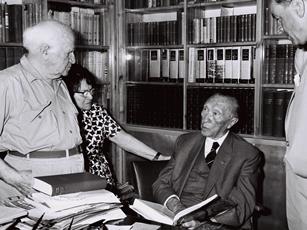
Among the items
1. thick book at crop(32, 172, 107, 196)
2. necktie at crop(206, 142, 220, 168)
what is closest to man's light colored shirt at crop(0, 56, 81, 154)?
thick book at crop(32, 172, 107, 196)

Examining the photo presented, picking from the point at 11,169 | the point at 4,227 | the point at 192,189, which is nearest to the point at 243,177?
the point at 192,189

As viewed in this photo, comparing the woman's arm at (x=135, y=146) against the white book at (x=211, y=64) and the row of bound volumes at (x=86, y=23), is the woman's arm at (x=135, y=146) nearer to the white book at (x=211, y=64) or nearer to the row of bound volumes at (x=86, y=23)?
the white book at (x=211, y=64)

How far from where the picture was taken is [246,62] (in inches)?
145

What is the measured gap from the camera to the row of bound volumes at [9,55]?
3434 millimetres

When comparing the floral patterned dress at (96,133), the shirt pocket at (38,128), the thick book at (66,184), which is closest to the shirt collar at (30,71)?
the shirt pocket at (38,128)

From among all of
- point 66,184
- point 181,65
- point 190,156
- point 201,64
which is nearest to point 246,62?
point 201,64

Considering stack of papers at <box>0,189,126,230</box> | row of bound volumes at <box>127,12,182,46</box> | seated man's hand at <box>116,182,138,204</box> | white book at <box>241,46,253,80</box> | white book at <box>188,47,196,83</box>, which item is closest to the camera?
stack of papers at <box>0,189,126,230</box>

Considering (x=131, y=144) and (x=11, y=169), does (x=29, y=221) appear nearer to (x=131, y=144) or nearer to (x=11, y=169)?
(x=11, y=169)

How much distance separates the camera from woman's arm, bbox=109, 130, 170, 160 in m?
3.09

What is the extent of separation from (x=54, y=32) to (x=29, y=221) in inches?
41.6

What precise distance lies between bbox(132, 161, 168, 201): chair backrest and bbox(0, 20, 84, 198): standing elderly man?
517 millimetres

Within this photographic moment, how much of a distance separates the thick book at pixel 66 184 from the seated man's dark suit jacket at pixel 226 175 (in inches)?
38.5

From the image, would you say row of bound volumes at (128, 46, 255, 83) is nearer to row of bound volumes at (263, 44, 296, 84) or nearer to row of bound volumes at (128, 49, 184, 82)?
row of bound volumes at (128, 49, 184, 82)

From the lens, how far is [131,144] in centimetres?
320
